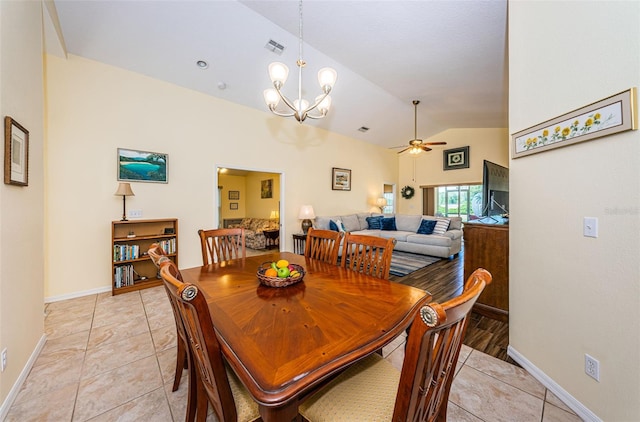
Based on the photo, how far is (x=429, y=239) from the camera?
16.6 feet

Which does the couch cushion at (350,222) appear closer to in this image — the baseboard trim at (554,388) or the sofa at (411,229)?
the sofa at (411,229)

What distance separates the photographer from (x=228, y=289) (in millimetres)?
1361

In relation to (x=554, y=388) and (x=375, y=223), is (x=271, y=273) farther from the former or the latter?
(x=375, y=223)

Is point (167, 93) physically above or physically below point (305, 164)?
above

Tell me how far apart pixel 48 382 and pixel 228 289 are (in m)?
1.49

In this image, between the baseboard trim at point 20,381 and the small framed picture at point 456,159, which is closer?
the baseboard trim at point 20,381

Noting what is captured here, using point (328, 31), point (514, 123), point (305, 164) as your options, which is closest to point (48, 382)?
point (514, 123)

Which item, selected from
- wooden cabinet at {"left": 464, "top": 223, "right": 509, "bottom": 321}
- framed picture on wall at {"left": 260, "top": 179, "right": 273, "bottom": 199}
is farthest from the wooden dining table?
framed picture on wall at {"left": 260, "top": 179, "right": 273, "bottom": 199}

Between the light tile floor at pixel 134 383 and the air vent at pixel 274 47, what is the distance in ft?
11.4

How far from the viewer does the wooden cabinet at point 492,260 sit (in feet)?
7.93

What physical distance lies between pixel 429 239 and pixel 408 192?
307 centimetres

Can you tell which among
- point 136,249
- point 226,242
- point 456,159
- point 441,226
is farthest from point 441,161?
point 136,249

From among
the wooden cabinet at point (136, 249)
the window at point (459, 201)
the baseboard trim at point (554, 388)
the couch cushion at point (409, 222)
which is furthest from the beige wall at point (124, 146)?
the window at point (459, 201)

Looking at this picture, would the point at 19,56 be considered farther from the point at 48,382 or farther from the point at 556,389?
the point at 556,389
